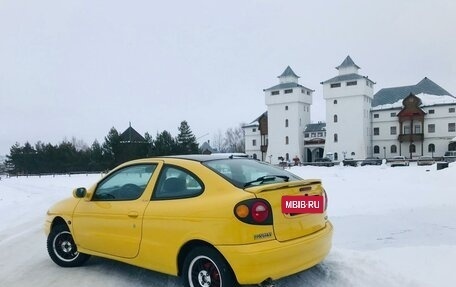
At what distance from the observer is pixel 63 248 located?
6133 millimetres

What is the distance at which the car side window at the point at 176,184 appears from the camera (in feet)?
15.0

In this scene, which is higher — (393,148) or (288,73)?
Answer: (288,73)

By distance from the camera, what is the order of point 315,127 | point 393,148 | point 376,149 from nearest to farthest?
point 393,148 < point 376,149 < point 315,127

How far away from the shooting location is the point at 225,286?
4.11 metres

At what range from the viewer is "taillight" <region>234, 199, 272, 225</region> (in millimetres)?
4066

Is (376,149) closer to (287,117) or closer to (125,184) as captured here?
(287,117)

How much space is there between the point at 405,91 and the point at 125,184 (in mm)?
82030

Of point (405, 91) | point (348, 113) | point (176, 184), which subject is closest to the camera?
point (176, 184)

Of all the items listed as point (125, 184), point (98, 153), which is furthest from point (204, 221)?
point (98, 153)

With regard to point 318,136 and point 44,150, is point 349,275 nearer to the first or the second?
point 318,136

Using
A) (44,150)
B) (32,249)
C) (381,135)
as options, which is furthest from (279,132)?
(32,249)

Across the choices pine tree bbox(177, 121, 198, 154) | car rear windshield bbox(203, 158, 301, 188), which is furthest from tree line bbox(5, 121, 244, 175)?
car rear windshield bbox(203, 158, 301, 188)

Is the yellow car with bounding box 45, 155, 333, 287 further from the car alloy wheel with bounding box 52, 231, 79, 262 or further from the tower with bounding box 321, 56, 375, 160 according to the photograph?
the tower with bounding box 321, 56, 375, 160

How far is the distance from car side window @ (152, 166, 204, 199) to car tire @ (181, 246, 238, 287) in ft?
2.08
